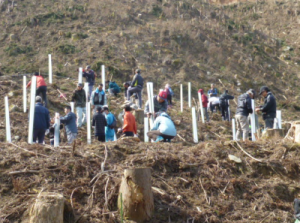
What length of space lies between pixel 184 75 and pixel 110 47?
191 inches

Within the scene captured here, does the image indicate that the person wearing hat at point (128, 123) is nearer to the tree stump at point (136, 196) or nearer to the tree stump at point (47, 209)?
the tree stump at point (136, 196)

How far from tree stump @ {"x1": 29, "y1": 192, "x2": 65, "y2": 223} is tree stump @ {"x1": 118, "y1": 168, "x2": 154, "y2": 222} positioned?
3.32 feet

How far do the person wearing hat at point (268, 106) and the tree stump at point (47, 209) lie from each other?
233 inches

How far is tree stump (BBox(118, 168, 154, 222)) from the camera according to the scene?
6364mm

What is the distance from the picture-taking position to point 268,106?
10.2 meters

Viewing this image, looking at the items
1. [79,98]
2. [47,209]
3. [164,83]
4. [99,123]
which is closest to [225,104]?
[79,98]

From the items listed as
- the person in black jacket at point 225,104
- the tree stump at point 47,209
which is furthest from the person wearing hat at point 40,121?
the person in black jacket at point 225,104

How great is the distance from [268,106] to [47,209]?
6.42 metres

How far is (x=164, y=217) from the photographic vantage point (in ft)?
21.4

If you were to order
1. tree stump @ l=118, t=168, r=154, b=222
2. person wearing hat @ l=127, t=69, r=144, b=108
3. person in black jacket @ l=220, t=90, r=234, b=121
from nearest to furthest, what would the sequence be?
tree stump @ l=118, t=168, r=154, b=222, person wearing hat @ l=127, t=69, r=144, b=108, person in black jacket @ l=220, t=90, r=234, b=121

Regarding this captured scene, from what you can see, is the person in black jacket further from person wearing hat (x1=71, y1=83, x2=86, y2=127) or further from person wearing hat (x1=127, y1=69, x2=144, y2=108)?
person wearing hat (x1=71, y1=83, x2=86, y2=127)

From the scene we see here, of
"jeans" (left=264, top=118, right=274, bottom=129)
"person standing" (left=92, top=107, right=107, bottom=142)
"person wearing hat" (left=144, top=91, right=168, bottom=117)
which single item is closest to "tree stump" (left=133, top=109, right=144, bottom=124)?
"person wearing hat" (left=144, top=91, right=168, bottom=117)

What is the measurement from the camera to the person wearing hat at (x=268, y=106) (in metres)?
10.1

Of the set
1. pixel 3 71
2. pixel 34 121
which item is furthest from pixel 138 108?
pixel 3 71
